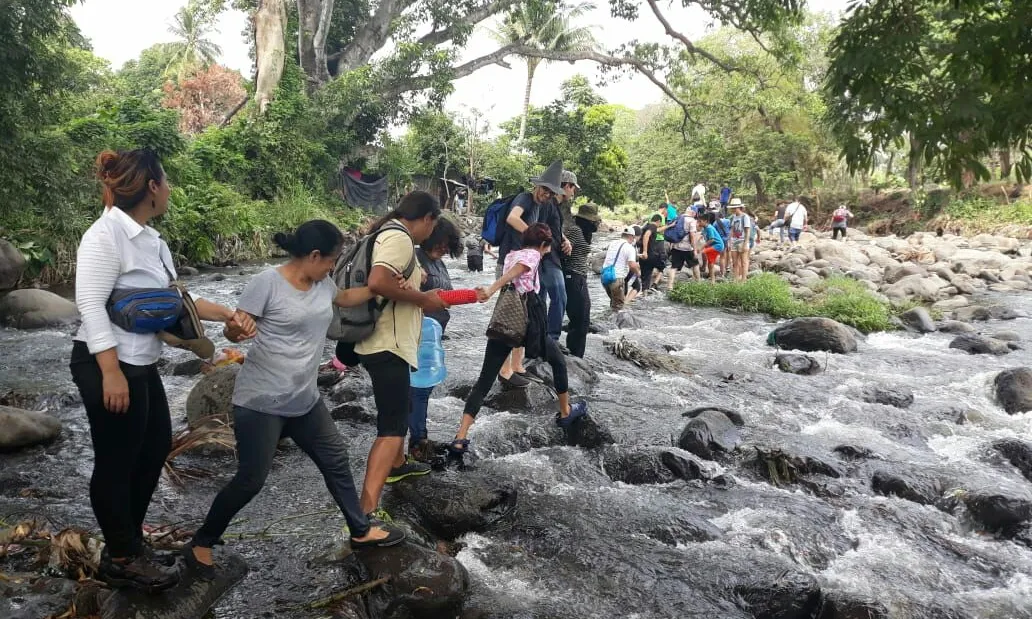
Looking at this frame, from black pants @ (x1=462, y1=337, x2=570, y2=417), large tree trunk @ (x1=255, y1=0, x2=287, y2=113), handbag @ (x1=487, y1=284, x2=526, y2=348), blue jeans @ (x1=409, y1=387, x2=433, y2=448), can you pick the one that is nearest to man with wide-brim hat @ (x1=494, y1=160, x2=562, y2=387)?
handbag @ (x1=487, y1=284, x2=526, y2=348)

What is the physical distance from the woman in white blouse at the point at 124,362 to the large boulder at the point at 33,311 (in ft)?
28.2

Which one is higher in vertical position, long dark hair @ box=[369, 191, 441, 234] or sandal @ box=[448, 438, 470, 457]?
Result: long dark hair @ box=[369, 191, 441, 234]

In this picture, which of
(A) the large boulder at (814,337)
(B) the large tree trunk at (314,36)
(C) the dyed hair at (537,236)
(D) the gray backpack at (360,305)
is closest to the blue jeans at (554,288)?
(C) the dyed hair at (537,236)

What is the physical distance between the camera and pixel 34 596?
10.6 feet

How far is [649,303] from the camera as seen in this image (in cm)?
1428

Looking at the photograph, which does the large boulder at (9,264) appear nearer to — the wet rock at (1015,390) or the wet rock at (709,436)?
the wet rock at (709,436)

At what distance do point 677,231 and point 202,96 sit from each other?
3371 cm

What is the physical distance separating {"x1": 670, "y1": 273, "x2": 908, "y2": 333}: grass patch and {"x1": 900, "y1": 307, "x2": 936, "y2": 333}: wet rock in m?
0.24

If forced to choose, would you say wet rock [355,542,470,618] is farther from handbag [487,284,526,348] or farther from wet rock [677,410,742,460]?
wet rock [677,410,742,460]

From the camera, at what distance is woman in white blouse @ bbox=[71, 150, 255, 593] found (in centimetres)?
276

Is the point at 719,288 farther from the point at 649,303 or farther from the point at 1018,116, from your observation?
the point at 1018,116

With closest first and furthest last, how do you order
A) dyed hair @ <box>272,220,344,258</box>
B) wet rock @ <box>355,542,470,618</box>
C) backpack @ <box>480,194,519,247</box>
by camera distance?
dyed hair @ <box>272,220,344,258</box>, wet rock @ <box>355,542,470,618</box>, backpack @ <box>480,194,519,247</box>

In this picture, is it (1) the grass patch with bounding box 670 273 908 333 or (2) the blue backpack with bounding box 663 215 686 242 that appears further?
(2) the blue backpack with bounding box 663 215 686 242

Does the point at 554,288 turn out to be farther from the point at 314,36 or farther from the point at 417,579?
the point at 314,36
